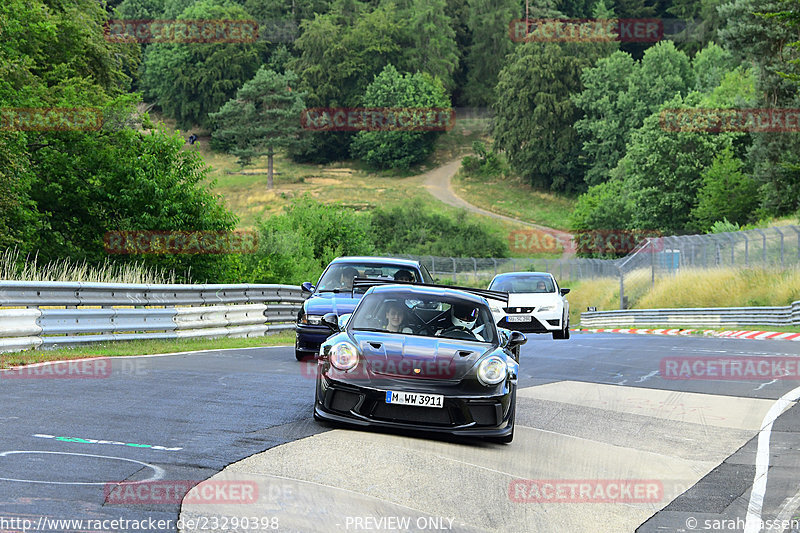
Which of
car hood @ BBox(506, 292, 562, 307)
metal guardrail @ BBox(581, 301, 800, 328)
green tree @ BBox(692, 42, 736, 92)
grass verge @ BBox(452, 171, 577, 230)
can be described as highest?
green tree @ BBox(692, 42, 736, 92)

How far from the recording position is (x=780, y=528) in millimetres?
6469

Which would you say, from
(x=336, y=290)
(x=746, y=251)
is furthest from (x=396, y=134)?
(x=336, y=290)

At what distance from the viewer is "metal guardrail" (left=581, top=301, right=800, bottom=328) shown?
110 ft

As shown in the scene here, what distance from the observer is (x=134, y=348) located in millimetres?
17031

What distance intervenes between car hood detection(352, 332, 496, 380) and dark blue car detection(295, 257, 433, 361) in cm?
615

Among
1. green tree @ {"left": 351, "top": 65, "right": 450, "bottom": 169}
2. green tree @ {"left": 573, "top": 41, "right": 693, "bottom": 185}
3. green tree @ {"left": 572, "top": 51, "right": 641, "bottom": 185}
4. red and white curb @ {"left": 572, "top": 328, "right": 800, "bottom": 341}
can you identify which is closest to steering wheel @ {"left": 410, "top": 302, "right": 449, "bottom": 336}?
red and white curb @ {"left": 572, "top": 328, "right": 800, "bottom": 341}

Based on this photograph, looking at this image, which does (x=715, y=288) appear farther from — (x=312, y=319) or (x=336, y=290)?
(x=312, y=319)

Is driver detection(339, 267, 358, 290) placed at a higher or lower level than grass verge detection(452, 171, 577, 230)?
higher

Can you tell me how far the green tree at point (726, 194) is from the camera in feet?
236

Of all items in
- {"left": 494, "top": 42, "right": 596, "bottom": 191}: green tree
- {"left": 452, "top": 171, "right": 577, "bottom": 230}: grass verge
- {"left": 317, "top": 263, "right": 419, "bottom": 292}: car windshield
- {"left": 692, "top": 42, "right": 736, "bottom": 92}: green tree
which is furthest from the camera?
{"left": 494, "top": 42, "right": 596, "bottom": 191}: green tree

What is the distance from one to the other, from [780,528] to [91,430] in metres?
4.98

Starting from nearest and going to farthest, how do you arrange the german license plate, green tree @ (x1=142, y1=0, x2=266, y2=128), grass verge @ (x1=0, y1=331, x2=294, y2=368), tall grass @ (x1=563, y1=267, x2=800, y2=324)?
the german license plate, grass verge @ (x1=0, y1=331, x2=294, y2=368), tall grass @ (x1=563, y1=267, x2=800, y2=324), green tree @ (x1=142, y1=0, x2=266, y2=128)

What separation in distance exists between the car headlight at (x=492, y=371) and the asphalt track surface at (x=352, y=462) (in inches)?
22.9

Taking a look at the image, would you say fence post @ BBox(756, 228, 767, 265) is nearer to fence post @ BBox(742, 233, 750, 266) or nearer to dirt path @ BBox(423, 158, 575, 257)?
fence post @ BBox(742, 233, 750, 266)
